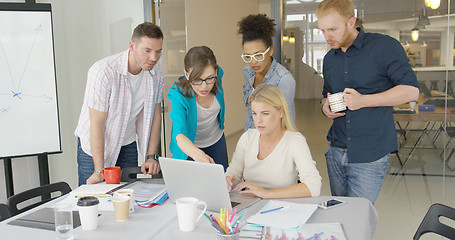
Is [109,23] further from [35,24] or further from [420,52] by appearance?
[420,52]

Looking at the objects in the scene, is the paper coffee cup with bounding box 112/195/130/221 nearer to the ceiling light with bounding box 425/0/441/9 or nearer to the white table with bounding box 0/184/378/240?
the white table with bounding box 0/184/378/240

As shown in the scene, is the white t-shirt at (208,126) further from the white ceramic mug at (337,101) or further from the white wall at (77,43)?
the white wall at (77,43)

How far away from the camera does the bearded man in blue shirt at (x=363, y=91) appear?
2035 millimetres

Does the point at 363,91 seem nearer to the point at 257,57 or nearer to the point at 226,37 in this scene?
the point at 257,57

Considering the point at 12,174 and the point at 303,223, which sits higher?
the point at 303,223

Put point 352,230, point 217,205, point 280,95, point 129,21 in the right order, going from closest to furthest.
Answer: point 352,230, point 217,205, point 280,95, point 129,21

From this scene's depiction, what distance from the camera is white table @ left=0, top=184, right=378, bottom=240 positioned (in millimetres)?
1488

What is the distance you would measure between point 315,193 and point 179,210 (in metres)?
0.71

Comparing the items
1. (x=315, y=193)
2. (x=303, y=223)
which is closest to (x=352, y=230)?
(x=303, y=223)

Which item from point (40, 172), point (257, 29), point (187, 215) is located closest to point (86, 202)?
point (187, 215)

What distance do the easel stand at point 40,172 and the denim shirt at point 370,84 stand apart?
93.2 inches

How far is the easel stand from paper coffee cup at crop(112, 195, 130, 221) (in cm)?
→ 178

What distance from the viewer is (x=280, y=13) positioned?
11.3ft

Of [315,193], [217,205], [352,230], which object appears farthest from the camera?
[315,193]
